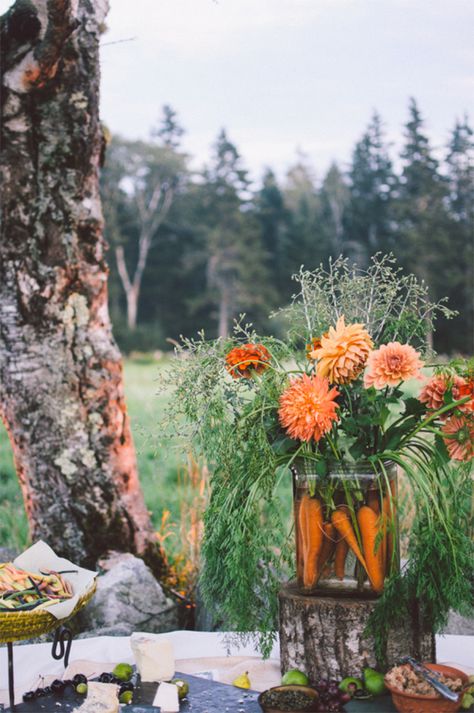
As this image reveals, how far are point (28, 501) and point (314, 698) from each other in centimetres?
204

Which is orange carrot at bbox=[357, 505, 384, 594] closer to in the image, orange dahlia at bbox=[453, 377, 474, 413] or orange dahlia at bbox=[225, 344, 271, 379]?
orange dahlia at bbox=[453, 377, 474, 413]

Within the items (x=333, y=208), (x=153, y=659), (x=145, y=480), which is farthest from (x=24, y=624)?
(x=333, y=208)

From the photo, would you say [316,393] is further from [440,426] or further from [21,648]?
[21,648]

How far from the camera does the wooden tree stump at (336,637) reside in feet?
7.00

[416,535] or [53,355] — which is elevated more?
[53,355]

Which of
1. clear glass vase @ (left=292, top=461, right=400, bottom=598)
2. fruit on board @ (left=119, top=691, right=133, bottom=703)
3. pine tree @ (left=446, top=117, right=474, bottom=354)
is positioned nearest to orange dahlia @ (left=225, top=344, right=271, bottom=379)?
clear glass vase @ (left=292, top=461, right=400, bottom=598)

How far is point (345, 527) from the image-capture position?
2070mm

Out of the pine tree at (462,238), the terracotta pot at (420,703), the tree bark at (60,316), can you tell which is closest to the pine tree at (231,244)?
the pine tree at (462,238)

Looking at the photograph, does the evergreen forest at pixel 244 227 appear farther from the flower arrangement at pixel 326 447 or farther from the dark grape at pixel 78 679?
the dark grape at pixel 78 679

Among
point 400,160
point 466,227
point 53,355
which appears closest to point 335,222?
point 400,160

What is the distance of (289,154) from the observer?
31.2 metres

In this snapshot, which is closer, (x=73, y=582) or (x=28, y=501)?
(x=73, y=582)

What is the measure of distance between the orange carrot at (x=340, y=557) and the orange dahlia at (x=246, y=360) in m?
0.51

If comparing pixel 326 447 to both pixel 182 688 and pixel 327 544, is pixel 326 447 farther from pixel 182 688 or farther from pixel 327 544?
pixel 182 688
